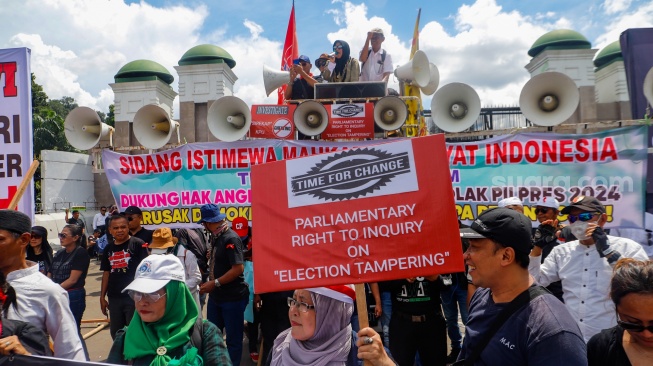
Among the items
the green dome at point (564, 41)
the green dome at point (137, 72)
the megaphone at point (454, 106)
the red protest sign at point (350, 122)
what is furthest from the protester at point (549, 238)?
the green dome at point (137, 72)

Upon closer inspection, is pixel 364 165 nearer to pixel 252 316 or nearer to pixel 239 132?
pixel 252 316

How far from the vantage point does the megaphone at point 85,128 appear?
7.50m

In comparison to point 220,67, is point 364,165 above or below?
below

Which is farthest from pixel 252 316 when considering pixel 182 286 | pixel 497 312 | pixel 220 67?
pixel 220 67

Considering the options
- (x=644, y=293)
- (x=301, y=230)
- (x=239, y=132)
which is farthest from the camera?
(x=239, y=132)

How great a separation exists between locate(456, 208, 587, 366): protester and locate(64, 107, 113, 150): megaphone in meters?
7.23

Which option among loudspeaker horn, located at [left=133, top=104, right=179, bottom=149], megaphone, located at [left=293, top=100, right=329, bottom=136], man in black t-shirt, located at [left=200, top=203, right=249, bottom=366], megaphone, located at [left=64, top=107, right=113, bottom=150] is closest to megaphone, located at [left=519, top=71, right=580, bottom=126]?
megaphone, located at [left=293, top=100, right=329, bottom=136]

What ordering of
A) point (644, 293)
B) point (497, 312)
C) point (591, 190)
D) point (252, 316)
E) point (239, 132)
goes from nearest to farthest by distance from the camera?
point (644, 293) → point (497, 312) → point (252, 316) → point (591, 190) → point (239, 132)

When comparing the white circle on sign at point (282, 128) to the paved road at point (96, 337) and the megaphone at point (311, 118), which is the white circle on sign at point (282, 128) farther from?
the paved road at point (96, 337)

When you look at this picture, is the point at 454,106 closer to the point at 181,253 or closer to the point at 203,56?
the point at 181,253

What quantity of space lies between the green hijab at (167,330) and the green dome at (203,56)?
16.5m

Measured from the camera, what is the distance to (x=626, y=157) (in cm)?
512

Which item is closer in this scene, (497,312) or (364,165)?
(497,312)

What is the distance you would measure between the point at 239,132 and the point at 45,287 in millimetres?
5397
